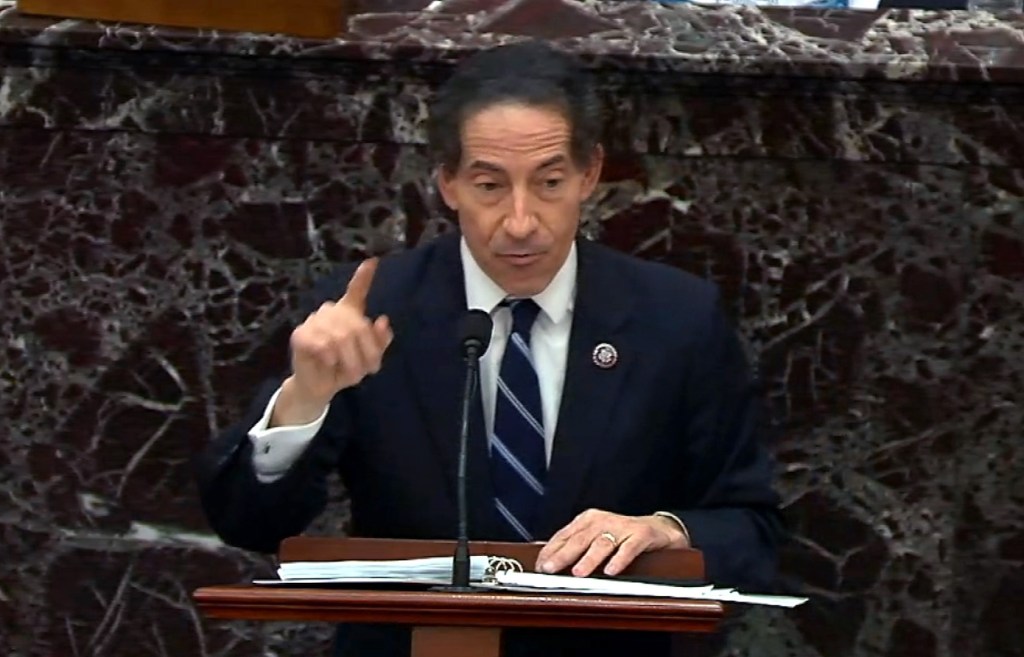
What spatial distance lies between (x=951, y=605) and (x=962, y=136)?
0.78 metres

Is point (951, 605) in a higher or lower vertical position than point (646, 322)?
lower

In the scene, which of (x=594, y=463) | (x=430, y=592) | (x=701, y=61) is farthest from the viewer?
(x=701, y=61)

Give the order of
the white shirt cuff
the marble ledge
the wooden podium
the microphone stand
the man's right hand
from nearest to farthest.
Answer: the wooden podium
the microphone stand
the man's right hand
the white shirt cuff
the marble ledge

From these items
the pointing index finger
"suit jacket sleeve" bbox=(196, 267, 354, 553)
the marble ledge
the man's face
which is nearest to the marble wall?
the marble ledge

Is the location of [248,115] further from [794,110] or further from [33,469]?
[794,110]

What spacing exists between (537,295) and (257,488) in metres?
0.49

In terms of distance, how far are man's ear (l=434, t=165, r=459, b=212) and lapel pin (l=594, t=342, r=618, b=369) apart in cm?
28

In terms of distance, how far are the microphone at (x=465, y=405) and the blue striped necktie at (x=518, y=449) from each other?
39 centimetres

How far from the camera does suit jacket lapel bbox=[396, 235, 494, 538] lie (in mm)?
2459

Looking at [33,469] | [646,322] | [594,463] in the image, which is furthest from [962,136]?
[33,469]

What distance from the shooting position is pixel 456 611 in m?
1.80

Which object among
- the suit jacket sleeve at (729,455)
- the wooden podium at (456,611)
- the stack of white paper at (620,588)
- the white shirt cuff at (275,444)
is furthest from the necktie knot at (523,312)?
the wooden podium at (456,611)

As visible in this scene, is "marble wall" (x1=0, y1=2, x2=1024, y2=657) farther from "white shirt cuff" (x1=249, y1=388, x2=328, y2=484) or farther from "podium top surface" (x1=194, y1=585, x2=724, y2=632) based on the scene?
"podium top surface" (x1=194, y1=585, x2=724, y2=632)

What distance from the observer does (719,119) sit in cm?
293
